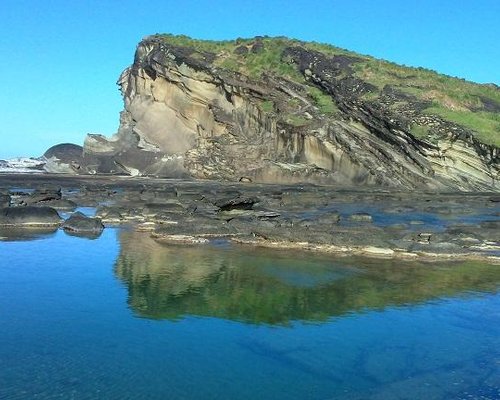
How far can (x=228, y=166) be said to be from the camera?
58.1 meters

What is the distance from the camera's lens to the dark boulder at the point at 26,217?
2361 centimetres

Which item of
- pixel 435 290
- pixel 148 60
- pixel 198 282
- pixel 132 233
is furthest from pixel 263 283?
pixel 148 60

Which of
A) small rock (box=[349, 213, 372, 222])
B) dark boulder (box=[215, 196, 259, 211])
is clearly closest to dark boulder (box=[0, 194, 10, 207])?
dark boulder (box=[215, 196, 259, 211])

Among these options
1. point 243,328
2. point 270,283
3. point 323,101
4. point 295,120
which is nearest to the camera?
point 243,328

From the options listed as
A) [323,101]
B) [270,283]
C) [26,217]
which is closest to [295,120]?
[323,101]

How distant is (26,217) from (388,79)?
4436 centimetres

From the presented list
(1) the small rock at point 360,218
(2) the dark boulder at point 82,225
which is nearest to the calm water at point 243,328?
(2) the dark boulder at point 82,225

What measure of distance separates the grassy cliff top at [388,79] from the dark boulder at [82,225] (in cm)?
3510

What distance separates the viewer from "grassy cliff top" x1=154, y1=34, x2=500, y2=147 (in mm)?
51906

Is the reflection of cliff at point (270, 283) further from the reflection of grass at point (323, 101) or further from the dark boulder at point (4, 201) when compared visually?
the reflection of grass at point (323, 101)

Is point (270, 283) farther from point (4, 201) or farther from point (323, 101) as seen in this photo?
point (323, 101)

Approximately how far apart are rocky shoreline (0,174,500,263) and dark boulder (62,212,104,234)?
4cm

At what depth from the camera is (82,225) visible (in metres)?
22.5

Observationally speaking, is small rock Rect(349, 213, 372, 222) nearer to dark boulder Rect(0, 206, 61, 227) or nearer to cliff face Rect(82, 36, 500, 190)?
dark boulder Rect(0, 206, 61, 227)
